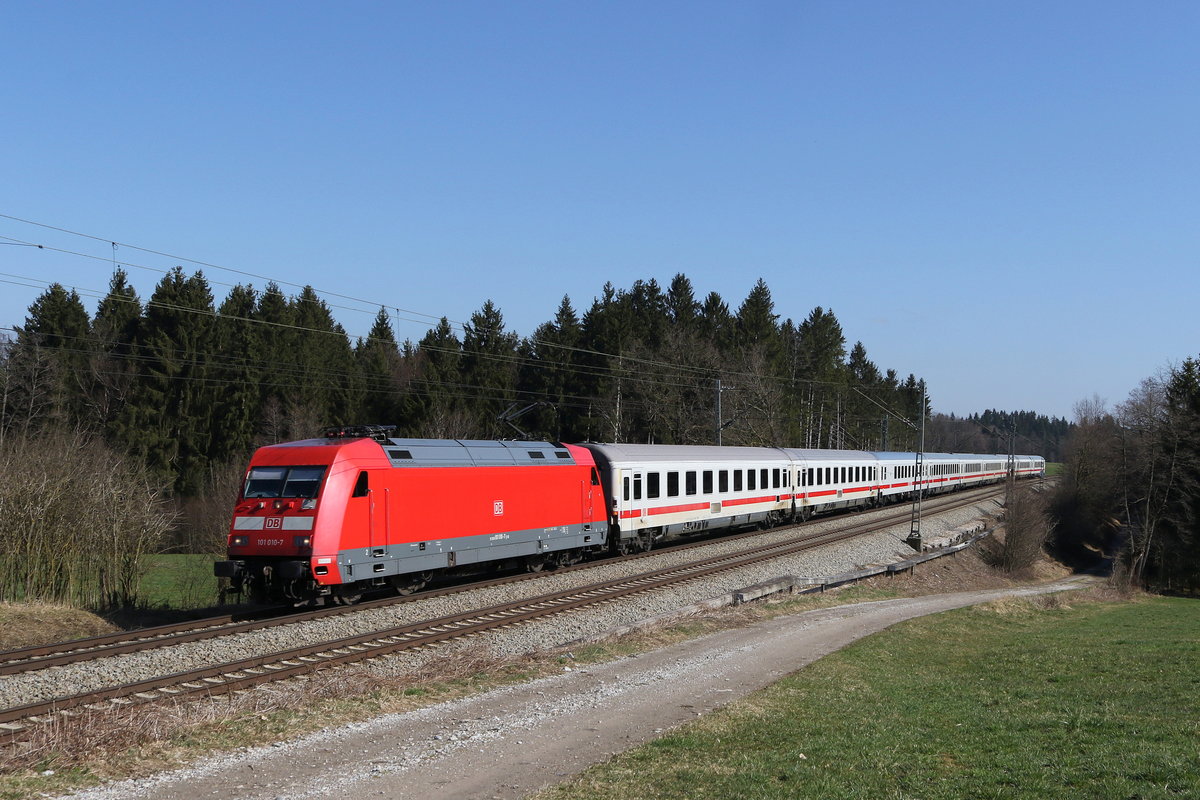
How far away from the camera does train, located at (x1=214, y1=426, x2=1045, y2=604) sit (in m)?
17.9

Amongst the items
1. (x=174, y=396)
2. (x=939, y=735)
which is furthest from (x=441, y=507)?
(x=174, y=396)

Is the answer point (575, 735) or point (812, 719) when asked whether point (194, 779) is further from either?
point (812, 719)

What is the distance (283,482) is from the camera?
18.4 metres

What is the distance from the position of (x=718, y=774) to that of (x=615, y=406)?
57186mm

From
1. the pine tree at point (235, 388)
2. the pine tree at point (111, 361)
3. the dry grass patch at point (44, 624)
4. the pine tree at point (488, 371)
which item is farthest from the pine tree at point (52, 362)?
the dry grass patch at point (44, 624)

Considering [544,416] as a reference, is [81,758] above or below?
Answer: below

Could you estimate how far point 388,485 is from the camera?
19047 mm

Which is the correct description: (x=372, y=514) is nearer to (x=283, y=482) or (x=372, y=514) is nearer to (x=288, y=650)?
(x=283, y=482)

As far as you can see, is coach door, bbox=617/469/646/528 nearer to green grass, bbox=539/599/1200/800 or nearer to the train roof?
the train roof

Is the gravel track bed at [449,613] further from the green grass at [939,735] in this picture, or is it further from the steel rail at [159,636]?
the green grass at [939,735]

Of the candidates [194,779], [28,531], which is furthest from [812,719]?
[28,531]

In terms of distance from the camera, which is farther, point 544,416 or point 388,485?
point 544,416

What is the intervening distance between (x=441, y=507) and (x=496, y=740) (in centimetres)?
1096

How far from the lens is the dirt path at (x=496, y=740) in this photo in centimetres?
826
